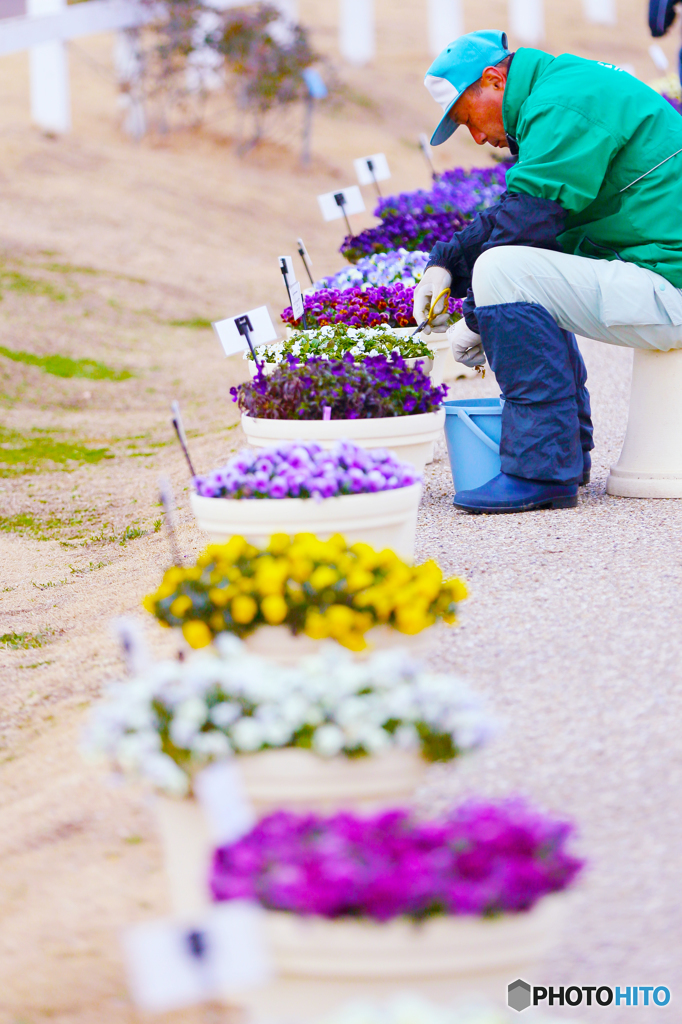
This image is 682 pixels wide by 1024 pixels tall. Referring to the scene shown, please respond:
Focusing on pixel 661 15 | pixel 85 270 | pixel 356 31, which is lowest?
pixel 85 270

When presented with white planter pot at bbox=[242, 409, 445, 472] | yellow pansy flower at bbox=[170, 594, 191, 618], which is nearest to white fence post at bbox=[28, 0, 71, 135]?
white planter pot at bbox=[242, 409, 445, 472]

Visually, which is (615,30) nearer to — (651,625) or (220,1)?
(220,1)

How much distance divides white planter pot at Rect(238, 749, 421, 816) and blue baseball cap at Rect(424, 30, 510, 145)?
2500 mm

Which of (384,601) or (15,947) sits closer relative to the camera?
(15,947)

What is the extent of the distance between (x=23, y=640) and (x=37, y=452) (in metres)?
3.09

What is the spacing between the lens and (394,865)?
1.43 metres

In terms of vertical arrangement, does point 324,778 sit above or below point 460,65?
below

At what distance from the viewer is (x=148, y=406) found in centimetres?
769

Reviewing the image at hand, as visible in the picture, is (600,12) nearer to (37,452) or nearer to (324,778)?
(37,452)

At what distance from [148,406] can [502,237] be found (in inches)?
170

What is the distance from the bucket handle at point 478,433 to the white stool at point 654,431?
19.2 inches

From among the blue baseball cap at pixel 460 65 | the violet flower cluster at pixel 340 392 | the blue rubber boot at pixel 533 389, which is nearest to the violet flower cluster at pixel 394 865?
the violet flower cluster at pixel 340 392

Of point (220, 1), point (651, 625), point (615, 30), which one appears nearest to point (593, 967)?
point (651, 625)

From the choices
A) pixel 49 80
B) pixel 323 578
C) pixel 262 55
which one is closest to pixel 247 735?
pixel 323 578
